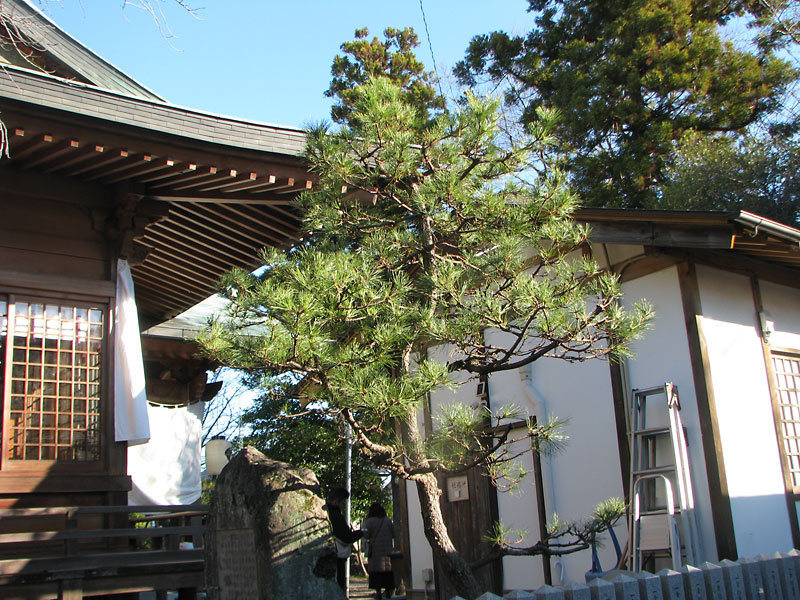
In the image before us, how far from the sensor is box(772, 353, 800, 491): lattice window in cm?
762

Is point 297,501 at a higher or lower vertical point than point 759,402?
lower

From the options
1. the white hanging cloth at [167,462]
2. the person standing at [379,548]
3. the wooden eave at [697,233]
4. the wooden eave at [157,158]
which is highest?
the wooden eave at [157,158]

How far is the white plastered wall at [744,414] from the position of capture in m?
6.83

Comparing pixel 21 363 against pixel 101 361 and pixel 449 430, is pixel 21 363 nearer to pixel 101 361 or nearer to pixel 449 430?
pixel 101 361

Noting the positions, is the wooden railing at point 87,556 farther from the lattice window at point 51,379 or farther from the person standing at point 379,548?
the person standing at point 379,548

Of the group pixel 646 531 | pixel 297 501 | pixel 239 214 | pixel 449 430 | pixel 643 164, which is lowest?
pixel 646 531

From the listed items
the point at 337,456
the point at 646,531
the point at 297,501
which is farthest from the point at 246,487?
the point at 337,456

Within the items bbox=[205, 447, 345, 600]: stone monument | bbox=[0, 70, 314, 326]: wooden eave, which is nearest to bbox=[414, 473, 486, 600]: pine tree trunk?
bbox=[205, 447, 345, 600]: stone monument

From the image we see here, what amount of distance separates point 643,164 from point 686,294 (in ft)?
31.0

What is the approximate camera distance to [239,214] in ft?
23.2

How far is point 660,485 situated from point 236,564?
417cm

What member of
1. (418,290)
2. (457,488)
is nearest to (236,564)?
(418,290)

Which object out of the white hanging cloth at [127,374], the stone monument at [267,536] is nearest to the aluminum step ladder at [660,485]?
the stone monument at [267,536]

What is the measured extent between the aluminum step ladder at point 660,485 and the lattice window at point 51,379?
4631mm
